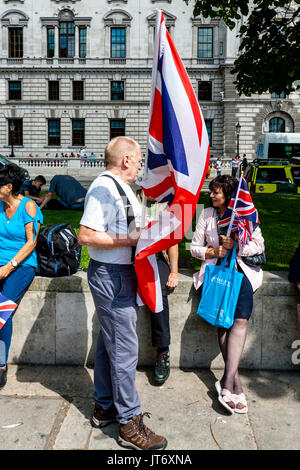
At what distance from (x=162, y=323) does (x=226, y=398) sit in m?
0.82

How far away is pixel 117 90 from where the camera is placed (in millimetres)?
42406

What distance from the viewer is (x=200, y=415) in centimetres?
340

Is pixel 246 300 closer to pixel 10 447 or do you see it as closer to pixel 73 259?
pixel 73 259

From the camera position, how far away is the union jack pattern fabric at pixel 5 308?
3.81 meters

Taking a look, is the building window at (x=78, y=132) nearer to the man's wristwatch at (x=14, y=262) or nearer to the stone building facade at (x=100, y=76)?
the stone building facade at (x=100, y=76)

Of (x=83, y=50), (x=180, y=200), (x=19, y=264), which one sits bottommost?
(x=19, y=264)

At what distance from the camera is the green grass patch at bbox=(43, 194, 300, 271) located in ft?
18.0

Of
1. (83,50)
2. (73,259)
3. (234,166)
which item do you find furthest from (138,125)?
(73,259)

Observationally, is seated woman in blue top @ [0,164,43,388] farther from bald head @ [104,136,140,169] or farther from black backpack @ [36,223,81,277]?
bald head @ [104,136,140,169]

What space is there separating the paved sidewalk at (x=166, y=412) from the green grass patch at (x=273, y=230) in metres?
1.35

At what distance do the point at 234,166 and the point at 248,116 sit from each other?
8.15m

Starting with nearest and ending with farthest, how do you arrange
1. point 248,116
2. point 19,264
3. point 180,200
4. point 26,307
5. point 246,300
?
point 180,200, point 246,300, point 19,264, point 26,307, point 248,116

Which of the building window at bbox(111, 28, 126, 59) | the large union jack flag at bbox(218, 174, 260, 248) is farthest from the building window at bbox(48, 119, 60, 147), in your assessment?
the large union jack flag at bbox(218, 174, 260, 248)

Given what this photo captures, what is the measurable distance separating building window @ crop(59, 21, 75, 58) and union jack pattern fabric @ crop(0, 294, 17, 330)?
42194 millimetres
